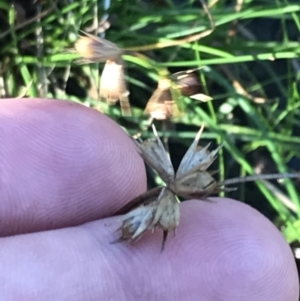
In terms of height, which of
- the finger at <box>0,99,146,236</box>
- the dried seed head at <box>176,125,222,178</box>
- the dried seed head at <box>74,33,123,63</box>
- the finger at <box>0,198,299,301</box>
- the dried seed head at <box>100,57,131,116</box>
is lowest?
the finger at <box>0,198,299,301</box>

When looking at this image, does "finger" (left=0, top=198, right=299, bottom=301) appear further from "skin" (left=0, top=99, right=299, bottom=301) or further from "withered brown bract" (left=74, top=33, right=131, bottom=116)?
"withered brown bract" (left=74, top=33, right=131, bottom=116)

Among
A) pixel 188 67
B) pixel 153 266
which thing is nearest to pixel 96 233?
pixel 153 266

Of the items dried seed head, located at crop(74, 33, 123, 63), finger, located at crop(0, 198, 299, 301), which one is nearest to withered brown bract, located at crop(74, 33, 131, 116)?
dried seed head, located at crop(74, 33, 123, 63)

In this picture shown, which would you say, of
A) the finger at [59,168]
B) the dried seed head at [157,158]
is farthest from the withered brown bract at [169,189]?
the finger at [59,168]

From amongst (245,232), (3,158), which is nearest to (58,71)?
(3,158)

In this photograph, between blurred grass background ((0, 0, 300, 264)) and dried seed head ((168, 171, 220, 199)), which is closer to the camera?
dried seed head ((168, 171, 220, 199))

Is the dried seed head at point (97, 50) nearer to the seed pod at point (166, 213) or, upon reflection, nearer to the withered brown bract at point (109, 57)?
the withered brown bract at point (109, 57)

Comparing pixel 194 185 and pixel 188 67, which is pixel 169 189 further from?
pixel 188 67
